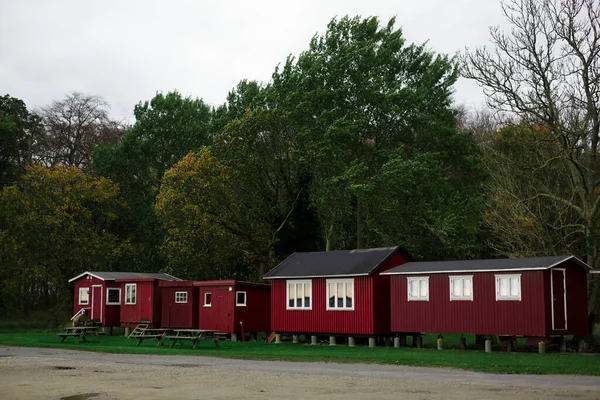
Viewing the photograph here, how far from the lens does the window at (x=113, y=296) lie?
150 ft

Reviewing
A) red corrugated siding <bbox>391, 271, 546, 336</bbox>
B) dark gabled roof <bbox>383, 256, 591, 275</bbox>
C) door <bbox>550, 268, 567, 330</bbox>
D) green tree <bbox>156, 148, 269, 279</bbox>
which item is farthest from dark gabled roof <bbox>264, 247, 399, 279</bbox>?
green tree <bbox>156, 148, 269, 279</bbox>

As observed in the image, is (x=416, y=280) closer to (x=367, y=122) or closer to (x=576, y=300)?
(x=576, y=300)

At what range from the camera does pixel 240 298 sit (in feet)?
129

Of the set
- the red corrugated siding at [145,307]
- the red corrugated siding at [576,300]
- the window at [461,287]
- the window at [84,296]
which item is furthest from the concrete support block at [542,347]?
the window at [84,296]

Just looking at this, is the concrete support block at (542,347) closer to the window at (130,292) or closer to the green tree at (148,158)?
the window at (130,292)

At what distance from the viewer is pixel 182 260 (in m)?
48.8

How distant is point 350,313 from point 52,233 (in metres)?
25.2

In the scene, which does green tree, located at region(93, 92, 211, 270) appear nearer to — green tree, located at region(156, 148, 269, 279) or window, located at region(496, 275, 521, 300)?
green tree, located at region(156, 148, 269, 279)

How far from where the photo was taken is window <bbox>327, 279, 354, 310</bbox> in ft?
116

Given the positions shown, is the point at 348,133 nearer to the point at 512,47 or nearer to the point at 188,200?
the point at 188,200

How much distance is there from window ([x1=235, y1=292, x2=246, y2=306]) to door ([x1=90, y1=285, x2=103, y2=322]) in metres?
11.4

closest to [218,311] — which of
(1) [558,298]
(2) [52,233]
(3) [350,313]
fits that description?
(3) [350,313]

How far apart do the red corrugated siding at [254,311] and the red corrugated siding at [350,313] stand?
1.85 m

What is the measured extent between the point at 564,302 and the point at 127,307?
25117 mm
